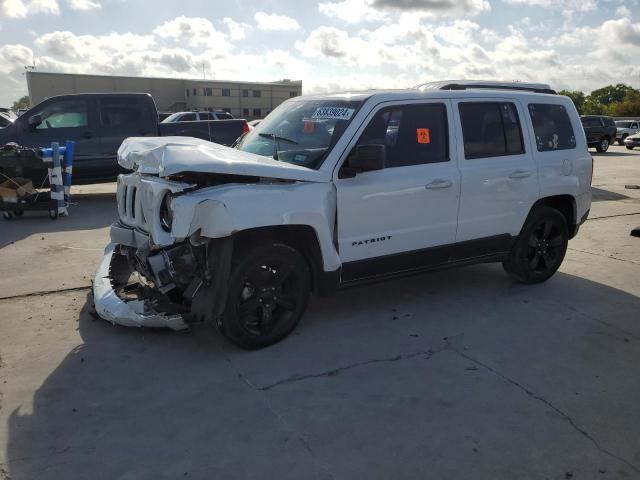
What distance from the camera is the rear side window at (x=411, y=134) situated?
4.44m

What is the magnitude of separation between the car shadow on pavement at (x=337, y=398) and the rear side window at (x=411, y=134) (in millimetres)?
1414

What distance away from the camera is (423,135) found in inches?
185

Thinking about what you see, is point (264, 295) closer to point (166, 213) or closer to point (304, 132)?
point (166, 213)

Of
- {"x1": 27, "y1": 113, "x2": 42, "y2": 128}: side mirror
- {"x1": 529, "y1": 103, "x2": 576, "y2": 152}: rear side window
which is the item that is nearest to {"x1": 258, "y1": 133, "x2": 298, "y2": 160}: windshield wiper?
{"x1": 529, "y1": 103, "x2": 576, "y2": 152}: rear side window

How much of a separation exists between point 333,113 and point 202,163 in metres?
1.40

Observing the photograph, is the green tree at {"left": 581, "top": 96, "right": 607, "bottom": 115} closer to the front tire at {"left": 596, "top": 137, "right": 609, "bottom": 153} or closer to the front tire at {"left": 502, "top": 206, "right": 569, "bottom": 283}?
the front tire at {"left": 596, "top": 137, "right": 609, "bottom": 153}

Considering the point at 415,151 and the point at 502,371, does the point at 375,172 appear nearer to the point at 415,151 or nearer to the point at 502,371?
the point at 415,151

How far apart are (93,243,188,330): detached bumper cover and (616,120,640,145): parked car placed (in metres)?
36.6

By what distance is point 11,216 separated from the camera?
9016 millimetres

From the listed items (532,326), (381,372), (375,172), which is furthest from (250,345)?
(532,326)

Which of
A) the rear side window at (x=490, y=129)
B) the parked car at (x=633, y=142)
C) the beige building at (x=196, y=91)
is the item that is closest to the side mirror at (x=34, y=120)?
the rear side window at (x=490, y=129)

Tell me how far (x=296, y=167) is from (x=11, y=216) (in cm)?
701

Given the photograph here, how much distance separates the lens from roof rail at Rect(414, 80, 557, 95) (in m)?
5.45

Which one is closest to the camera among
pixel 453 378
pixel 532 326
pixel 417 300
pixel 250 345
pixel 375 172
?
pixel 453 378
